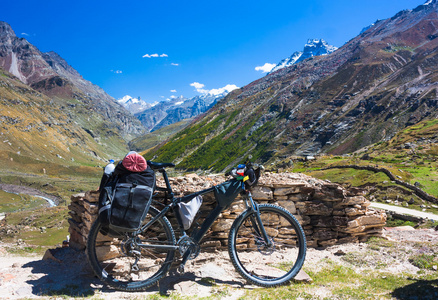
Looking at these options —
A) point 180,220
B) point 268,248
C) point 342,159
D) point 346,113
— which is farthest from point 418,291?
point 346,113

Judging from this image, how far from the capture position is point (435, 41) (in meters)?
199

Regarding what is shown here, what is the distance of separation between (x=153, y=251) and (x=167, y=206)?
116 cm

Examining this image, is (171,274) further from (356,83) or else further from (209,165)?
(356,83)

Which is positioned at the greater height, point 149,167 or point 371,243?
point 149,167

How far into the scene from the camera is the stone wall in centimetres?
792

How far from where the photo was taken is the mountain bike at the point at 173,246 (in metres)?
5.77

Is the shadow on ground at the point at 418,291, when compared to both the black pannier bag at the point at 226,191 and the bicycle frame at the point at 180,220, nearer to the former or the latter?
the bicycle frame at the point at 180,220

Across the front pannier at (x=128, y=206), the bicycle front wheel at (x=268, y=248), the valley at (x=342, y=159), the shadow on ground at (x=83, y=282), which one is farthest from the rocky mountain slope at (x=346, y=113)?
the front pannier at (x=128, y=206)

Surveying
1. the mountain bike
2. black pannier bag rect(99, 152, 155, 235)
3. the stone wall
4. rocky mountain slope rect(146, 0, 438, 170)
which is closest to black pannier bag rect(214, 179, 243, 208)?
the mountain bike

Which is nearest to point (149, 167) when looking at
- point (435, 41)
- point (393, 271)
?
point (393, 271)

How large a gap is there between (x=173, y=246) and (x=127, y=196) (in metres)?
1.61

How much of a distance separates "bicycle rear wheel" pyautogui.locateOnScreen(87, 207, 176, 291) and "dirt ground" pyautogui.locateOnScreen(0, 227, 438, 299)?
0.24 meters

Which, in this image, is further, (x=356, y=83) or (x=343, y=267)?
(x=356, y=83)

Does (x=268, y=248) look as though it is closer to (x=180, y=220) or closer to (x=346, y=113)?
(x=180, y=220)
